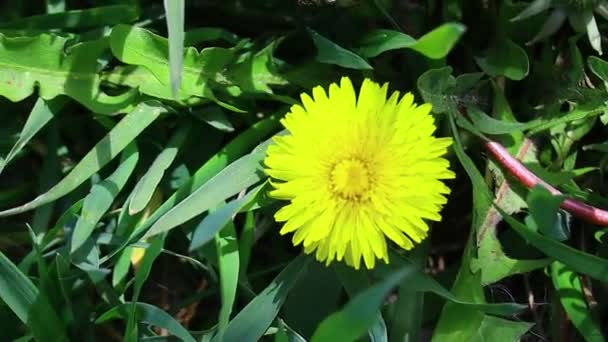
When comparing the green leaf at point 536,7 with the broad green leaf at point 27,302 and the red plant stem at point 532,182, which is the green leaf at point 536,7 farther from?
the broad green leaf at point 27,302

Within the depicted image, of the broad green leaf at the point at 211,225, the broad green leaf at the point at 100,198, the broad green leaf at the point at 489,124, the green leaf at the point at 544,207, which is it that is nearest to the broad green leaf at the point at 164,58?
the broad green leaf at the point at 100,198

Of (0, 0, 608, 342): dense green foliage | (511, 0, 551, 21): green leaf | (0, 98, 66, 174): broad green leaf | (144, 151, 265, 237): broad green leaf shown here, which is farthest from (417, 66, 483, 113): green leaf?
(0, 98, 66, 174): broad green leaf

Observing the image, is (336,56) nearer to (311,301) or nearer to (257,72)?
(257,72)

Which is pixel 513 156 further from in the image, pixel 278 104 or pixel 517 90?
pixel 278 104

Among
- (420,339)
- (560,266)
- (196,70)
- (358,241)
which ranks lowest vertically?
(420,339)

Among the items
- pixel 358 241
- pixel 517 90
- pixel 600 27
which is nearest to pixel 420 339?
pixel 358 241

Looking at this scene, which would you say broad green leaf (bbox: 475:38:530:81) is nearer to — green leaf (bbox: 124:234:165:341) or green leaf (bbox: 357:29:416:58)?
green leaf (bbox: 357:29:416:58)

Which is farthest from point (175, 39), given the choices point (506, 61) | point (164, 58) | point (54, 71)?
point (506, 61)
